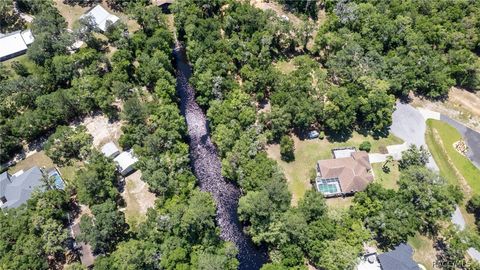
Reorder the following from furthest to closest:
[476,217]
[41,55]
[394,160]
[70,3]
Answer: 1. [70,3]
2. [41,55]
3. [394,160]
4. [476,217]

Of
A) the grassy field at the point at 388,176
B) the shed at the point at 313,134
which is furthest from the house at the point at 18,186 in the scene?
the grassy field at the point at 388,176

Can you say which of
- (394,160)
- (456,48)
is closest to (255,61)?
(394,160)

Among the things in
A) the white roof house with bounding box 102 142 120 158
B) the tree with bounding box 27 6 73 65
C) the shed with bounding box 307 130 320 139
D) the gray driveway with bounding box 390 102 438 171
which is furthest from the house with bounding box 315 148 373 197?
the tree with bounding box 27 6 73 65

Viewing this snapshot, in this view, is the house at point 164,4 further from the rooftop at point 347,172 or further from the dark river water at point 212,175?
the rooftop at point 347,172

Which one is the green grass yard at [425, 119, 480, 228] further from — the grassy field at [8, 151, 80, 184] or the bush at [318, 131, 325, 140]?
the grassy field at [8, 151, 80, 184]

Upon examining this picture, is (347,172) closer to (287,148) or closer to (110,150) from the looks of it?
(287,148)

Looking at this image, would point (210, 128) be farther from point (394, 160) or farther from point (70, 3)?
point (70, 3)
